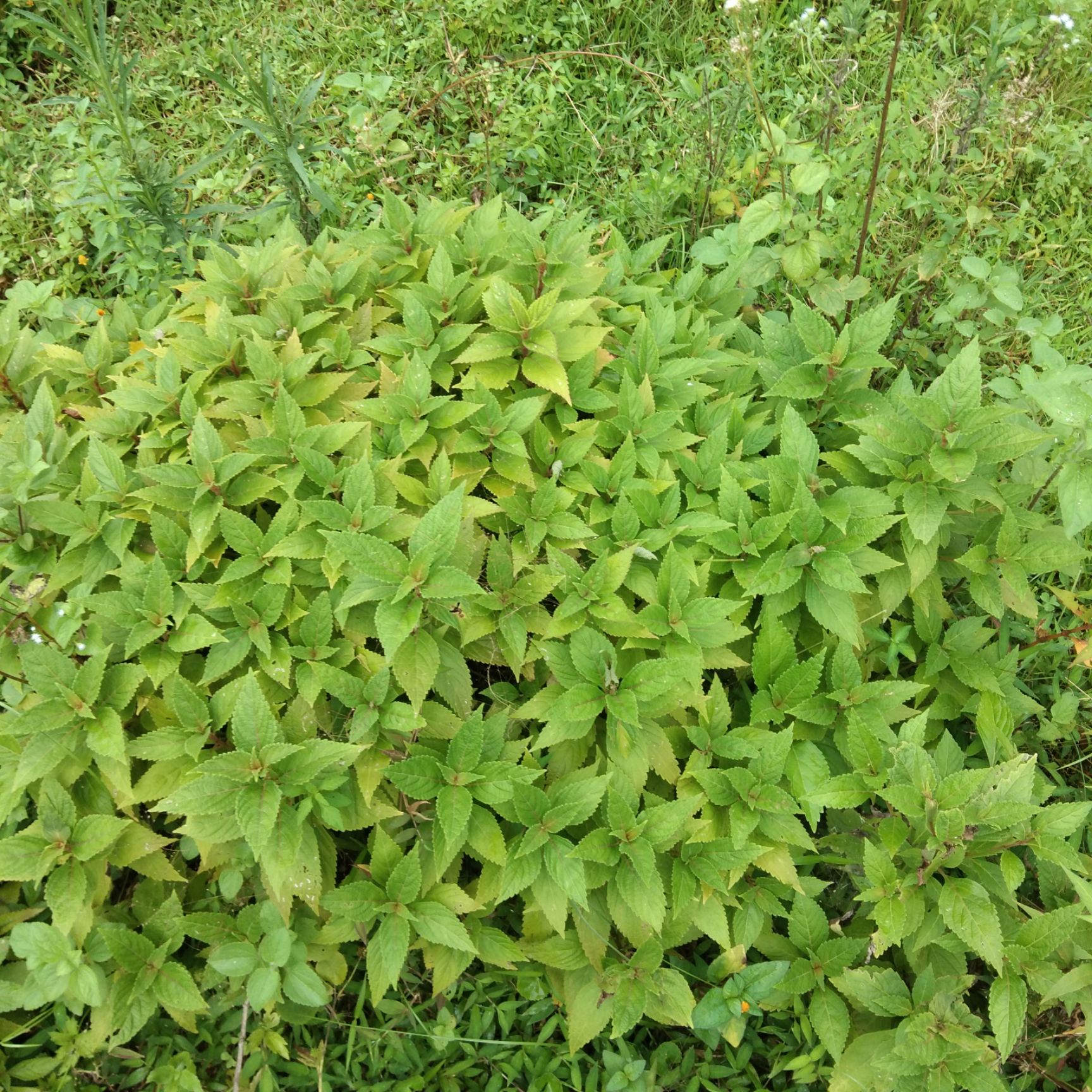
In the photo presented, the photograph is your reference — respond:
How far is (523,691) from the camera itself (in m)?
2.31

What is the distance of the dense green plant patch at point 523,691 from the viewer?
6.56 feet

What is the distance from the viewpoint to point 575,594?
85.1 inches

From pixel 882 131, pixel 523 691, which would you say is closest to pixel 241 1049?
pixel 523 691

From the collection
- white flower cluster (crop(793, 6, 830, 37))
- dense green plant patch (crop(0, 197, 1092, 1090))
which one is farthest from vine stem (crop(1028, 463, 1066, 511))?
white flower cluster (crop(793, 6, 830, 37))

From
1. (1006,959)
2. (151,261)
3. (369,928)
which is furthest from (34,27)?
(1006,959)

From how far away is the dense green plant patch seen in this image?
1998 millimetres

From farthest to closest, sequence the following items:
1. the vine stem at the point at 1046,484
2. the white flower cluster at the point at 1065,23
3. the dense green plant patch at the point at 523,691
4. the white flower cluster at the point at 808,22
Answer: the white flower cluster at the point at 808,22 → the white flower cluster at the point at 1065,23 → the vine stem at the point at 1046,484 → the dense green plant patch at the point at 523,691

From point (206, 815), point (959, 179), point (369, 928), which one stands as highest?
point (959, 179)

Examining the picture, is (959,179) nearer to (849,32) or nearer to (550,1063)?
(849,32)

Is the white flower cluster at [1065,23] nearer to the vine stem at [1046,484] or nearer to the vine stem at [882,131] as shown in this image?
the vine stem at [882,131]

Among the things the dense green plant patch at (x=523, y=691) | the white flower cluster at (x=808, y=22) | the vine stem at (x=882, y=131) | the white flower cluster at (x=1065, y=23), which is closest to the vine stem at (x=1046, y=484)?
the dense green plant patch at (x=523, y=691)

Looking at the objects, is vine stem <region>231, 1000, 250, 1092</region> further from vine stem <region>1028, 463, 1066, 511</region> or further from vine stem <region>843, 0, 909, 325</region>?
vine stem <region>843, 0, 909, 325</region>

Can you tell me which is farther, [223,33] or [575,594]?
[223,33]

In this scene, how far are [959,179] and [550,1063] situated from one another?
391 cm
